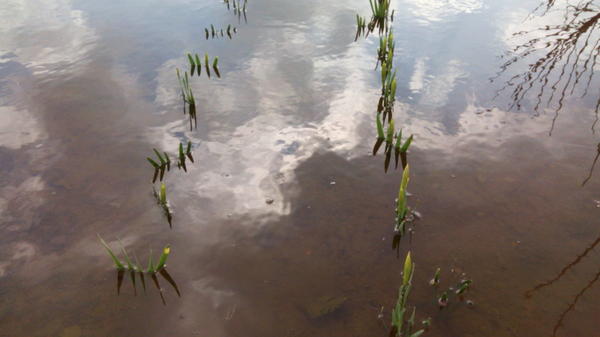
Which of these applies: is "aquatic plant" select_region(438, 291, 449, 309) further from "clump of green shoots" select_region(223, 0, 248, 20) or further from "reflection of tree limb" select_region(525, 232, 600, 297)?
"clump of green shoots" select_region(223, 0, 248, 20)

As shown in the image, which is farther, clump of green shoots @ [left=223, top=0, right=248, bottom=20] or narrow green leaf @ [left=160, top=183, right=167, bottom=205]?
clump of green shoots @ [left=223, top=0, right=248, bottom=20]

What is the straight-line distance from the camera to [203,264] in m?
2.35


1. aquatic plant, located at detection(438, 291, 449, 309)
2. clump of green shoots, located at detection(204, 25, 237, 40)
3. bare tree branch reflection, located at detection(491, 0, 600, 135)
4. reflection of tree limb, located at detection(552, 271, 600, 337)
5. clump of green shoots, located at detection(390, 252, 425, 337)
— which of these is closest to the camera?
clump of green shoots, located at detection(390, 252, 425, 337)

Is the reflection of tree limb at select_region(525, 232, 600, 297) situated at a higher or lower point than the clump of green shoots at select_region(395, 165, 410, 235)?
lower

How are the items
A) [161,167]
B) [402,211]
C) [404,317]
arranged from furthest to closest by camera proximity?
1. [161,167]
2. [402,211]
3. [404,317]

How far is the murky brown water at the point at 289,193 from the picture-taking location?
209 cm

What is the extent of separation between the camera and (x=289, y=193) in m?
2.86

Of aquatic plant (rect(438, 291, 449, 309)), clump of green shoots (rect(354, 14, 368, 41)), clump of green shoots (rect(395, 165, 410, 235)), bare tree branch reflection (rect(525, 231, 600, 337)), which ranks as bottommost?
aquatic plant (rect(438, 291, 449, 309))

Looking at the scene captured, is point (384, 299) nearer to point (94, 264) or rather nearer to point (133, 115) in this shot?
point (94, 264)

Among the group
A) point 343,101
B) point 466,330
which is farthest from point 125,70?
point 466,330

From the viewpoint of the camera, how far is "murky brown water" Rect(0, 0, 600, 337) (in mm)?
2090

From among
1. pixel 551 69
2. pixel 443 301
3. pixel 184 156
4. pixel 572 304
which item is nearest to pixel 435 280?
pixel 443 301

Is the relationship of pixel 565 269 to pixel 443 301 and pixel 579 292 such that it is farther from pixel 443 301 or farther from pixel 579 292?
pixel 443 301

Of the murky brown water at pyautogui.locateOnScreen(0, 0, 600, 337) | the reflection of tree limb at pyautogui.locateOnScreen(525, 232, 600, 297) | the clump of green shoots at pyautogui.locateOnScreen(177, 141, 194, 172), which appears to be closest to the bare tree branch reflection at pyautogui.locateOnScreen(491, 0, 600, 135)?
the murky brown water at pyautogui.locateOnScreen(0, 0, 600, 337)
